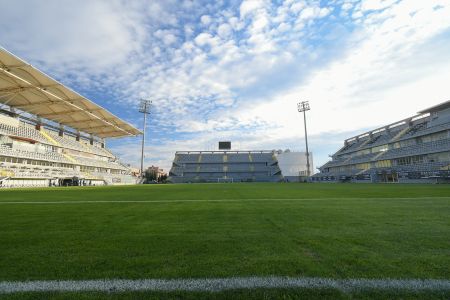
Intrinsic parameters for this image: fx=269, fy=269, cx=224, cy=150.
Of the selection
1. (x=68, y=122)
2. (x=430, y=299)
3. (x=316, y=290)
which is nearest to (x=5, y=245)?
(x=316, y=290)

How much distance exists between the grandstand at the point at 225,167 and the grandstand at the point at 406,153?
22.5 meters

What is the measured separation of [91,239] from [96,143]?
70023 millimetres

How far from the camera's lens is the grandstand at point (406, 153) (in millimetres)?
38906

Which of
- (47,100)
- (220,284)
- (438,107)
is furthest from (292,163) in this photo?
(220,284)

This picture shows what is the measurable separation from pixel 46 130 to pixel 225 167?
170 feet

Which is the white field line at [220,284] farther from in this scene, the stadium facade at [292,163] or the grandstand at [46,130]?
the stadium facade at [292,163]

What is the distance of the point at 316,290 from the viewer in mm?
2254

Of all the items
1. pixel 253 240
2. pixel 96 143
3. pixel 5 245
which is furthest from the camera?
pixel 96 143

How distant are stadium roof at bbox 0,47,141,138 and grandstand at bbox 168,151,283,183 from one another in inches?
1151

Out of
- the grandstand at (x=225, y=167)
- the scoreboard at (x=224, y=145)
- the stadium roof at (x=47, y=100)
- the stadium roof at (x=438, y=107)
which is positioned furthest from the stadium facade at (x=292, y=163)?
the stadium roof at (x=47, y=100)

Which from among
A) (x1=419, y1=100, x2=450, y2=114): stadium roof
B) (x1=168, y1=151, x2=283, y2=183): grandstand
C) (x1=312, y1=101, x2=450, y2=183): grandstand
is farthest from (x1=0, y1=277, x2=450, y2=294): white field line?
(x1=168, y1=151, x2=283, y2=183): grandstand

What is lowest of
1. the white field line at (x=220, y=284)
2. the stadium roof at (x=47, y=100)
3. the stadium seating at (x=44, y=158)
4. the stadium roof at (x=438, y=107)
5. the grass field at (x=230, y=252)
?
the white field line at (x=220, y=284)

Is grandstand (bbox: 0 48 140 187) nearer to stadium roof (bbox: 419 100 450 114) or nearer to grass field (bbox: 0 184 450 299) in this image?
grass field (bbox: 0 184 450 299)

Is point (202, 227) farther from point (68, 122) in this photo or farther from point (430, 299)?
point (68, 122)
